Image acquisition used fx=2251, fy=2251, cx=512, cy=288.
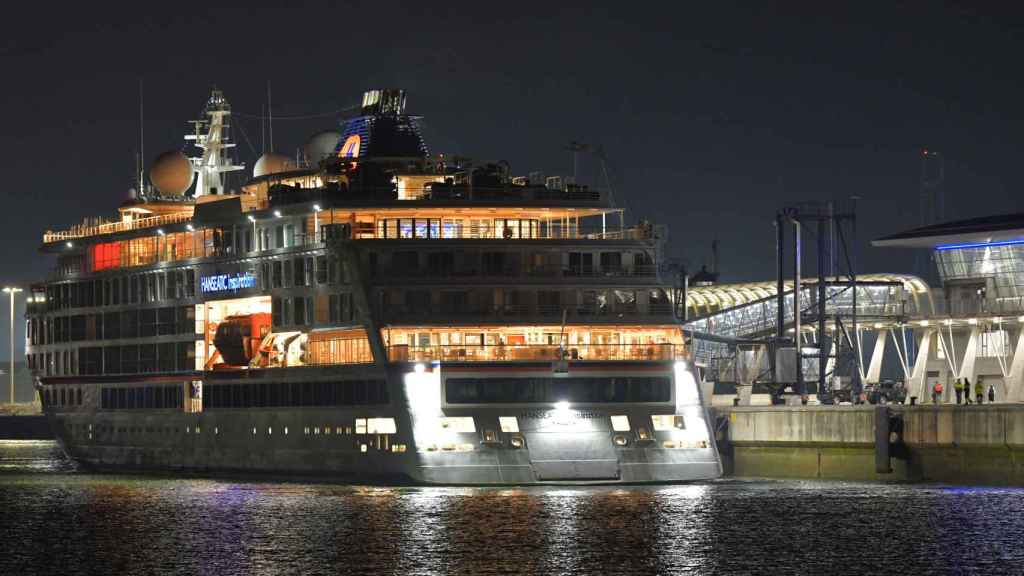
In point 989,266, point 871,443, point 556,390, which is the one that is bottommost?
point 871,443

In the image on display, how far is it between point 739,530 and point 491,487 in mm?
16289

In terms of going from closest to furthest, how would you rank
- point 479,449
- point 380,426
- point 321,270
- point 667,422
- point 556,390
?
point 479,449, point 556,390, point 667,422, point 380,426, point 321,270

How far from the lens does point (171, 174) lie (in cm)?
11994

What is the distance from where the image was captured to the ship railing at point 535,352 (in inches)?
3561

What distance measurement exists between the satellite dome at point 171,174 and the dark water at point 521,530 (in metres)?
25.9

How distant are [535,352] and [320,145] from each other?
27.7 metres

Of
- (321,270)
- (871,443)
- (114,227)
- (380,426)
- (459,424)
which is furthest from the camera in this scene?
(114,227)

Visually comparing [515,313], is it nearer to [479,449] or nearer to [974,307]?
[479,449]

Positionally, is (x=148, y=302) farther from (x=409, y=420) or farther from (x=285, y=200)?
(x=409, y=420)

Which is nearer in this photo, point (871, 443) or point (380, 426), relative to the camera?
point (380, 426)

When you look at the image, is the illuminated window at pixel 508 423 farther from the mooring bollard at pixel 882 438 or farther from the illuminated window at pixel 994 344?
the illuminated window at pixel 994 344

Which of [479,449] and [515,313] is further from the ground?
[515,313]

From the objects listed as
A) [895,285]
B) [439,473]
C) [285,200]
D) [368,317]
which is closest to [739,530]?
[439,473]

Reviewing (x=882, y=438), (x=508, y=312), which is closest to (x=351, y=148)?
(x=508, y=312)
